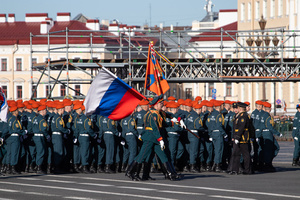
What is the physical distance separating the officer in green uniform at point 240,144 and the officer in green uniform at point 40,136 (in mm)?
4527

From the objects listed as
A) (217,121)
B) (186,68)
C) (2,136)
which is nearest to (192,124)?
(217,121)

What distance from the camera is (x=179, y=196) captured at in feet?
48.2

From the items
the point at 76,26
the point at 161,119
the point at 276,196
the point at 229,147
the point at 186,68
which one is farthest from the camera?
the point at 76,26

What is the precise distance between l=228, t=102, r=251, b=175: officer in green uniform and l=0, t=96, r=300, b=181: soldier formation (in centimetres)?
2

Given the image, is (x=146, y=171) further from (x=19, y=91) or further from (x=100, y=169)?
(x=19, y=91)

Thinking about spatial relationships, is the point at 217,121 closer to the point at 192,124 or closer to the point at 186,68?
the point at 192,124

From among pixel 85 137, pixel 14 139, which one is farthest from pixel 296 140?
pixel 14 139

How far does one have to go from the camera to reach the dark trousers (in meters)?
19.2

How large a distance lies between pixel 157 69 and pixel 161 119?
237 centimetres

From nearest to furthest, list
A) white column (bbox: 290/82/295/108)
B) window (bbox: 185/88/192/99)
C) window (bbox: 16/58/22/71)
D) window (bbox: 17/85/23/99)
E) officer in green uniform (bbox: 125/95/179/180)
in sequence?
officer in green uniform (bbox: 125/95/179/180)
white column (bbox: 290/82/295/108)
window (bbox: 16/58/22/71)
window (bbox: 17/85/23/99)
window (bbox: 185/88/192/99)

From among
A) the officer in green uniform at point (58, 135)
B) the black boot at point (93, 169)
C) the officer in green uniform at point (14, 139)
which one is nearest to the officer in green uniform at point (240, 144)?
the black boot at point (93, 169)

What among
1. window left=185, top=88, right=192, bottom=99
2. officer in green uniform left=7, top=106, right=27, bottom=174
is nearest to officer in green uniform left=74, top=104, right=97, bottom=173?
officer in green uniform left=7, top=106, right=27, bottom=174

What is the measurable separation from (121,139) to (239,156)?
3074mm

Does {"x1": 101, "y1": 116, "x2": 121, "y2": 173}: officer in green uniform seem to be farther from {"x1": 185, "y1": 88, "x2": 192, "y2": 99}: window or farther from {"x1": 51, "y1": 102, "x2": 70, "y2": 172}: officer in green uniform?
{"x1": 185, "y1": 88, "x2": 192, "y2": 99}: window
